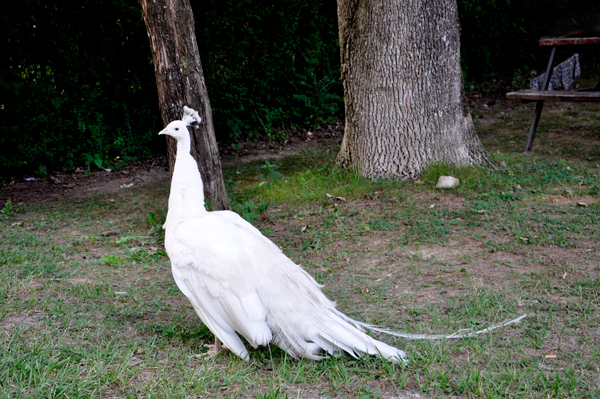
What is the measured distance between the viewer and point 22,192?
7086 mm

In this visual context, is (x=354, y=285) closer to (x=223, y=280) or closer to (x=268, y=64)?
(x=223, y=280)

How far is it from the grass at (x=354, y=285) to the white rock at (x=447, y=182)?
0.08 meters

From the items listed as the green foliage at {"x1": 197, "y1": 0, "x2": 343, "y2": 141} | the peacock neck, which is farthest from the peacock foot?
the green foliage at {"x1": 197, "y1": 0, "x2": 343, "y2": 141}

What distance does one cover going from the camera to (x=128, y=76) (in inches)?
324

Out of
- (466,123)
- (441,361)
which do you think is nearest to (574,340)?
(441,361)

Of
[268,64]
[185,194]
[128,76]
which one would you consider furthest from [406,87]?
[128,76]

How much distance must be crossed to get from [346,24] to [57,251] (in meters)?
4.06

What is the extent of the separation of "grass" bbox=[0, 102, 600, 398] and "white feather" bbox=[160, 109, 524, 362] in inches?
5.0

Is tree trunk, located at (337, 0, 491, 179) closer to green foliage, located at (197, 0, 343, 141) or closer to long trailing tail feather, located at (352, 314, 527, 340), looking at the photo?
green foliage, located at (197, 0, 343, 141)

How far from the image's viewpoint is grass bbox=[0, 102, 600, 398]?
9.29 feet

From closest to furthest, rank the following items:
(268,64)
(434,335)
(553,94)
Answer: (434,335), (553,94), (268,64)

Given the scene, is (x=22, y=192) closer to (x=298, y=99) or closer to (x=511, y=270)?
(x=298, y=99)

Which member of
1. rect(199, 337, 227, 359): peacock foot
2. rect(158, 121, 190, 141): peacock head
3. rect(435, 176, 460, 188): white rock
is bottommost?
rect(199, 337, 227, 359): peacock foot

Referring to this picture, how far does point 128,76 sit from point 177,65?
12.1ft
